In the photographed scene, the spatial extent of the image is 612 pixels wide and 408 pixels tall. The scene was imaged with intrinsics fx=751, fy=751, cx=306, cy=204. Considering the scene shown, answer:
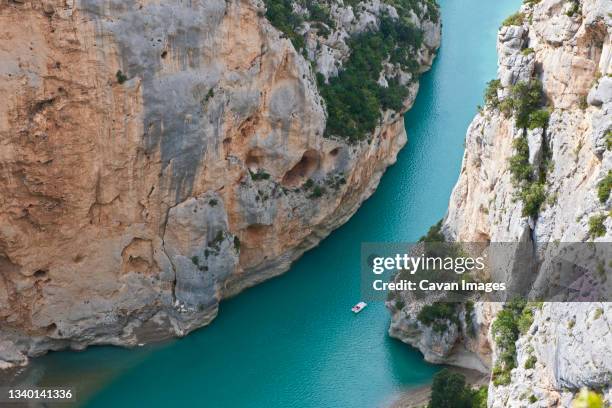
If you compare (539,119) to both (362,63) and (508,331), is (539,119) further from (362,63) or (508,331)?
(362,63)

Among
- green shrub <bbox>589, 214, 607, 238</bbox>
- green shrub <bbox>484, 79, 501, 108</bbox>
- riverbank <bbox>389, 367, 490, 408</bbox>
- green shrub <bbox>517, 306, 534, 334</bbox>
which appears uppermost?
green shrub <bbox>484, 79, 501, 108</bbox>

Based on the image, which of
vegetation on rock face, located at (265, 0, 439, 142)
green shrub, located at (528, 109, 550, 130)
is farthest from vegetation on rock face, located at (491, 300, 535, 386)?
vegetation on rock face, located at (265, 0, 439, 142)

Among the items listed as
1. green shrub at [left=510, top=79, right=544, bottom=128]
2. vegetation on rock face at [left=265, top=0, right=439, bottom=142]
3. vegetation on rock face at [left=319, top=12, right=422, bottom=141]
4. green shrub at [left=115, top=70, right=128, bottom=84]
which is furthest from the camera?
vegetation on rock face at [left=319, top=12, right=422, bottom=141]

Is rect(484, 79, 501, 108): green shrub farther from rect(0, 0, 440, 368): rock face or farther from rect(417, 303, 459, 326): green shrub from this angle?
rect(0, 0, 440, 368): rock face

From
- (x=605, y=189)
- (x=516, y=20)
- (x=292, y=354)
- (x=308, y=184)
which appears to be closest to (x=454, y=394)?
(x=292, y=354)

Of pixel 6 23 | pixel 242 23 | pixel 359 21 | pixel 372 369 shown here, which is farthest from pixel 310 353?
pixel 359 21

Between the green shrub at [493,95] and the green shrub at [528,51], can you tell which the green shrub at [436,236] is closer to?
the green shrub at [493,95]
